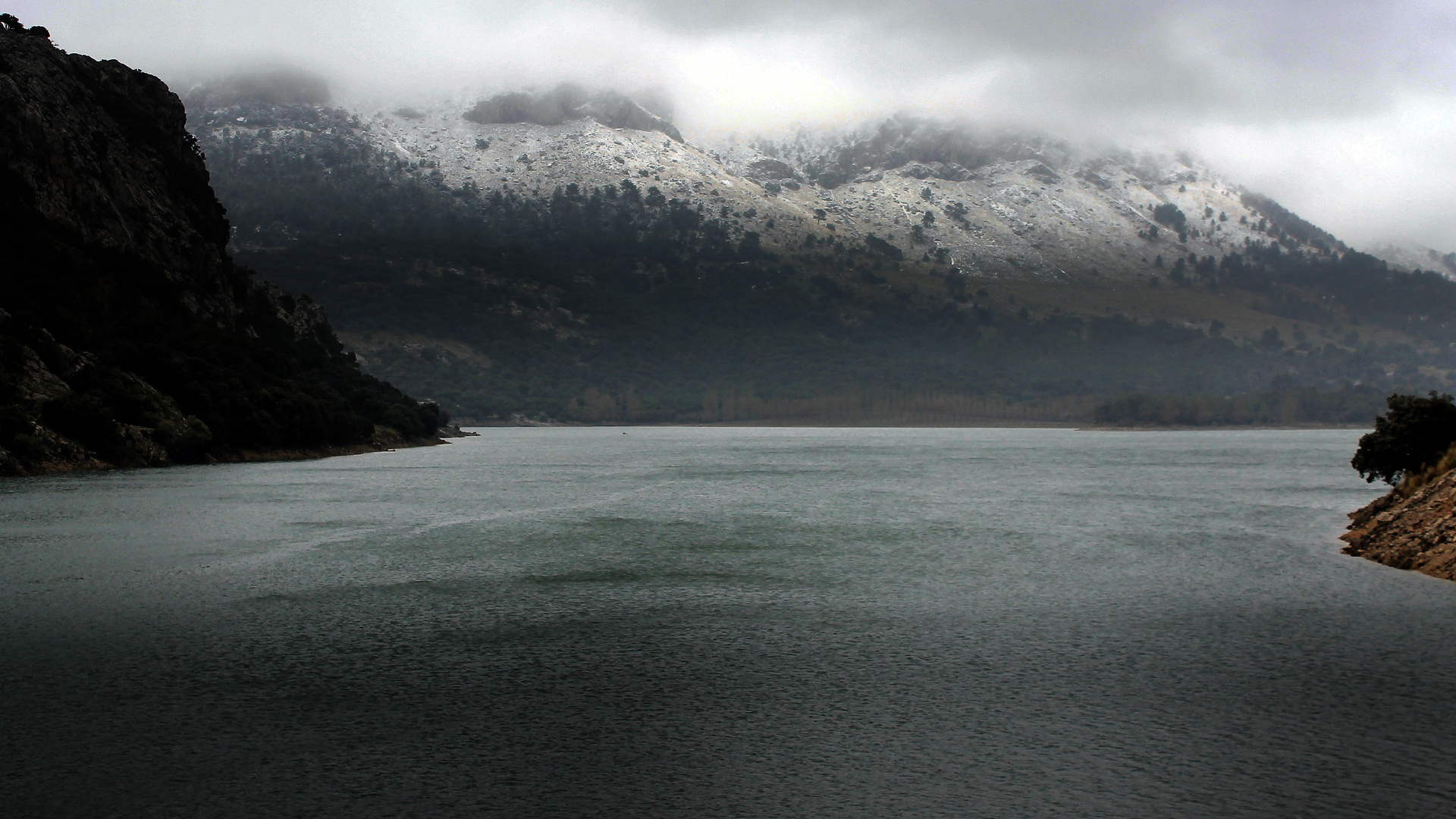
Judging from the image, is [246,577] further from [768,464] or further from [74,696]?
[768,464]

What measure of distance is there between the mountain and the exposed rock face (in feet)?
273

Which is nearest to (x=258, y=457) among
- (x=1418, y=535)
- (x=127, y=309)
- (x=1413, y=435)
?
(x=127, y=309)

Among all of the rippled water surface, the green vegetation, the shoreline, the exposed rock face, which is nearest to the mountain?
the shoreline

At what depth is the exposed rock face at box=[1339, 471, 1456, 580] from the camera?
36.1m

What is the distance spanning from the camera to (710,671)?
20969 mm

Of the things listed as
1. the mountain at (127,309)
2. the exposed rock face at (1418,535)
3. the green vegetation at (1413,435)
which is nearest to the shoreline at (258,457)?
the mountain at (127,309)

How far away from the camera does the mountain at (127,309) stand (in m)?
86.4

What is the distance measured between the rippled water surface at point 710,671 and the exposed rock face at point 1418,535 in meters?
1.59

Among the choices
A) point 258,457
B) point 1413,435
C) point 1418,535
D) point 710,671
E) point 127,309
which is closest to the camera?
point 710,671

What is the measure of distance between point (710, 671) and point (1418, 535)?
102 ft

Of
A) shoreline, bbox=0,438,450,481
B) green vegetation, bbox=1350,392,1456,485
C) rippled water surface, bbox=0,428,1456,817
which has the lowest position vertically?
rippled water surface, bbox=0,428,1456,817

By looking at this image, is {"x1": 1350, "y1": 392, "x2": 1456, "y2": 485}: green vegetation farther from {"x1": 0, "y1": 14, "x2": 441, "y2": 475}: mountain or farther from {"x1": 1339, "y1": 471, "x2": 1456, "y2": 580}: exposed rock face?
{"x1": 0, "y1": 14, "x2": 441, "y2": 475}: mountain

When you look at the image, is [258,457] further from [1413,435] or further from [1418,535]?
[1418,535]

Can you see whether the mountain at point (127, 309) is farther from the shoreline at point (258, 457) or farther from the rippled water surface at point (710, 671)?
the rippled water surface at point (710, 671)
